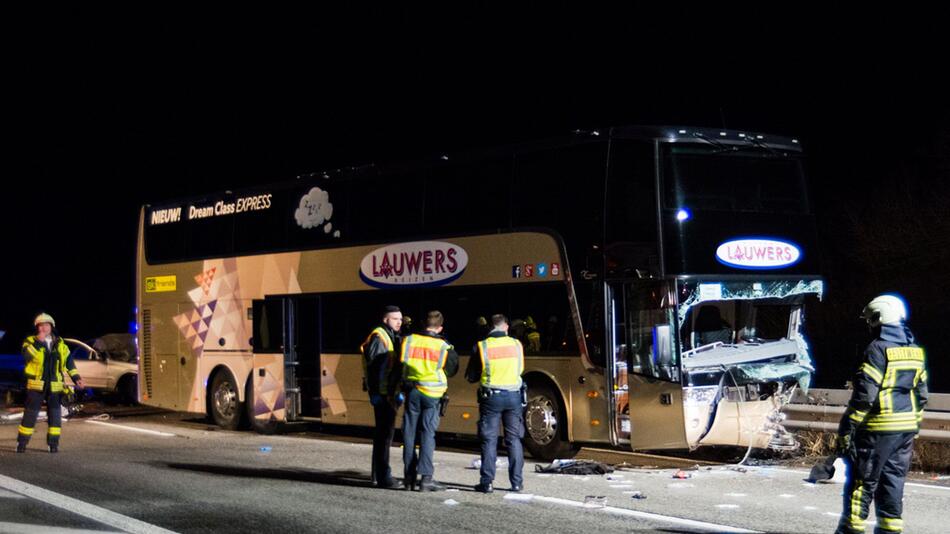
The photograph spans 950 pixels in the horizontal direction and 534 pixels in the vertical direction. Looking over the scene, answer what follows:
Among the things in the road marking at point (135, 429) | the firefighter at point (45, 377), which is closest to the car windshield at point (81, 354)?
the road marking at point (135, 429)

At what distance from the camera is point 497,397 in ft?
36.6

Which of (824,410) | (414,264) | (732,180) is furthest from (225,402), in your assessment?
(824,410)

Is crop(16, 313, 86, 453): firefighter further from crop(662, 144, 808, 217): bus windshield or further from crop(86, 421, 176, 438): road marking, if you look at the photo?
crop(662, 144, 808, 217): bus windshield

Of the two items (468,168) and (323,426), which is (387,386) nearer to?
(468,168)

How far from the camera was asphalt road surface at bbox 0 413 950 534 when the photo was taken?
925cm

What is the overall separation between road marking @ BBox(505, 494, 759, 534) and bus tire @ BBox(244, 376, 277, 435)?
8549 millimetres

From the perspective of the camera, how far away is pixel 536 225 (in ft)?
46.6

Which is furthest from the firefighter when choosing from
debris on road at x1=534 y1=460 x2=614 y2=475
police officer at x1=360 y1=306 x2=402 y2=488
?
debris on road at x1=534 y1=460 x2=614 y2=475

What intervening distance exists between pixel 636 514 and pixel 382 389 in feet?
9.62

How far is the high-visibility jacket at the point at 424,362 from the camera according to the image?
11188mm

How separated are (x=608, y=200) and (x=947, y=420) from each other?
4.20 m

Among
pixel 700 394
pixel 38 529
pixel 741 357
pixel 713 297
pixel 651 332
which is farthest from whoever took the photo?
pixel 741 357

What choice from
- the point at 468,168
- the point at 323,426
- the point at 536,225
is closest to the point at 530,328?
the point at 536,225

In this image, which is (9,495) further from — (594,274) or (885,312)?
(885,312)
